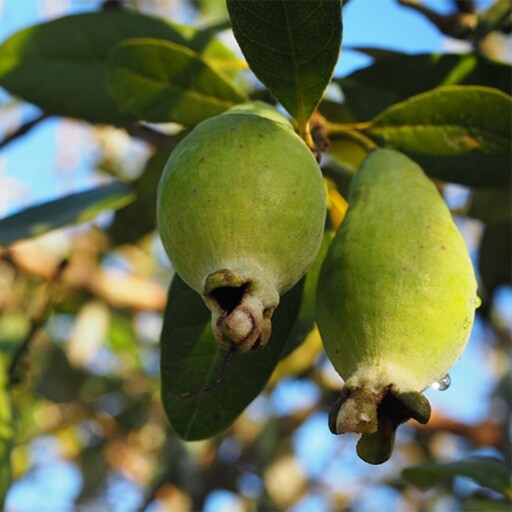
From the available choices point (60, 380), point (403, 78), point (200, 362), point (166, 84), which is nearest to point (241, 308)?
point (200, 362)

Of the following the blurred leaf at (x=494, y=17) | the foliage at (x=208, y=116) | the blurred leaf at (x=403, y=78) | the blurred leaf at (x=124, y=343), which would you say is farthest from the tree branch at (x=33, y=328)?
Result: the blurred leaf at (x=124, y=343)

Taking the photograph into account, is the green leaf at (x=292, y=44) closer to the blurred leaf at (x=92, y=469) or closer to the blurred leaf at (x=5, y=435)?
the blurred leaf at (x=5, y=435)

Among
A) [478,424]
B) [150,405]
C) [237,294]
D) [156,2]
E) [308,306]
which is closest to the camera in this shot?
[237,294]

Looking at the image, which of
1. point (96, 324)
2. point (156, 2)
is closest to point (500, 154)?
point (96, 324)

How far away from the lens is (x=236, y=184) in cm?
67

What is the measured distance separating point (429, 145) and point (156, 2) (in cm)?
274

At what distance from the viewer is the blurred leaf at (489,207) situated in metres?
1.42

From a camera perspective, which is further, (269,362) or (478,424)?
(478,424)

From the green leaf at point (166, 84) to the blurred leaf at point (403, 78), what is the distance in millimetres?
201

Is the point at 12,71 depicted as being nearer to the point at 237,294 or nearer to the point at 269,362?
the point at 269,362

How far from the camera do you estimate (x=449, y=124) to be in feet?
3.23

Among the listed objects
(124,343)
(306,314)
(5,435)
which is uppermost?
(306,314)

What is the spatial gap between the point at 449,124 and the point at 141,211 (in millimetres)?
872

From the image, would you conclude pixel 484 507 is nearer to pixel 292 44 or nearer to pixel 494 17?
pixel 494 17
